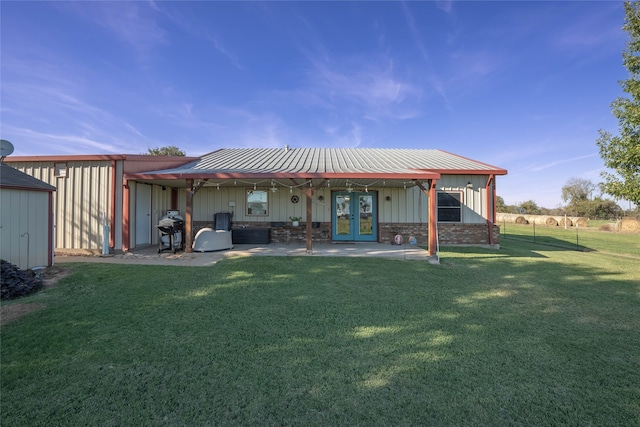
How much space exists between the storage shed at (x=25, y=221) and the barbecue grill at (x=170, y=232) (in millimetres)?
2499

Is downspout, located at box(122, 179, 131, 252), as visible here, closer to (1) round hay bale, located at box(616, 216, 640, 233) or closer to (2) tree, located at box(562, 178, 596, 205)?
(1) round hay bale, located at box(616, 216, 640, 233)

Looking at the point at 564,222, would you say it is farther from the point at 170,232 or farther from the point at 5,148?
the point at 5,148

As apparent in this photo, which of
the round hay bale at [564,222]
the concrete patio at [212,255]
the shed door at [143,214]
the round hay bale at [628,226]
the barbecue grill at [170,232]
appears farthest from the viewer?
the round hay bale at [564,222]

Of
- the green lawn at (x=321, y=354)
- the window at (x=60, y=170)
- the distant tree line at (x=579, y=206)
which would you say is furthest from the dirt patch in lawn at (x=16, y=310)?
the distant tree line at (x=579, y=206)

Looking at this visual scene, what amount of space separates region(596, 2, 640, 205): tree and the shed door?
15042 millimetres

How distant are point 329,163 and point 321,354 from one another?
8.37m

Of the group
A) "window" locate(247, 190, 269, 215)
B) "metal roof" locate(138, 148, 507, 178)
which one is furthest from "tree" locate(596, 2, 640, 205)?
"window" locate(247, 190, 269, 215)

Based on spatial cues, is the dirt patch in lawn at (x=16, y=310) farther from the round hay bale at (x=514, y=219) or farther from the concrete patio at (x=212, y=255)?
the round hay bale at (x=514, y=219)

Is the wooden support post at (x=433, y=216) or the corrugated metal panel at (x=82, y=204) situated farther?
the corrugated metal panel at (x=82, y=204)

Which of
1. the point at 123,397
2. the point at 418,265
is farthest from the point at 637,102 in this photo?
the point at 123,397

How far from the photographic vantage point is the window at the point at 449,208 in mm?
10875

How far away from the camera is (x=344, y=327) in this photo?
349 centimetres

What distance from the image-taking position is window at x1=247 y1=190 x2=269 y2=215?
436 inches

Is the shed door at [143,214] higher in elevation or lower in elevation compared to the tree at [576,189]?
lower
